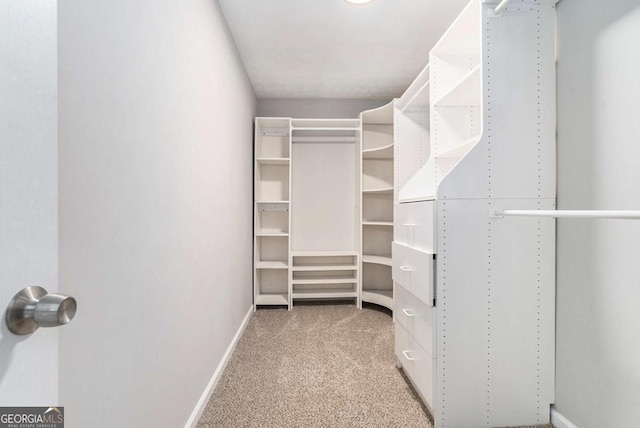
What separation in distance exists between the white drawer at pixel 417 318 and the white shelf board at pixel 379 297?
119 cm

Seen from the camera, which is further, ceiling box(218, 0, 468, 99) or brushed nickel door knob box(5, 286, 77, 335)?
ceiling box(218, 0, 468, 99)

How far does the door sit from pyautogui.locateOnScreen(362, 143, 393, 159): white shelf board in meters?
2.92

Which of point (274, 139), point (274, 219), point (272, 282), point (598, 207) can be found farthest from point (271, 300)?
point (598, 207)

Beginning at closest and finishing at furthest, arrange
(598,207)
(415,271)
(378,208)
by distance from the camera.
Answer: (598,207) < (415,271) < (378,208)

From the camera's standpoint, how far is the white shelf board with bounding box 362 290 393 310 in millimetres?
3152

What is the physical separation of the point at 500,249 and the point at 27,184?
1.64 metres

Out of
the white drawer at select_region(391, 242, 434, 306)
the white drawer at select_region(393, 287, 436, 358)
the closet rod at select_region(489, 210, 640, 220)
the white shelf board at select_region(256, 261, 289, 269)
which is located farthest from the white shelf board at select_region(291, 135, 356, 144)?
the closet rod at select_region(489, 210, 640, 220)

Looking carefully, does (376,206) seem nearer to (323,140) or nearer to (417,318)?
(323,140)

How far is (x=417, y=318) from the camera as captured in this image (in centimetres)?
164

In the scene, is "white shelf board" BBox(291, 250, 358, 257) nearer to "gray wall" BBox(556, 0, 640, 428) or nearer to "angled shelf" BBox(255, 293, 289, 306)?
"angled shelf" BBox(255, 293, 289, 306)

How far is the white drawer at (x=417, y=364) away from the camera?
4.83ft

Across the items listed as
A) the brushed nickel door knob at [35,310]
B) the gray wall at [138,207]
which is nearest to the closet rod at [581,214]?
the brushed nickel door knob at [35,310]

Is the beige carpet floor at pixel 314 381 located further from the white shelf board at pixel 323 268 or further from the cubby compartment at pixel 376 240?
the cubby compartment at pixel 376 240

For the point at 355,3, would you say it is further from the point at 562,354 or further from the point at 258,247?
the point at 258,247
